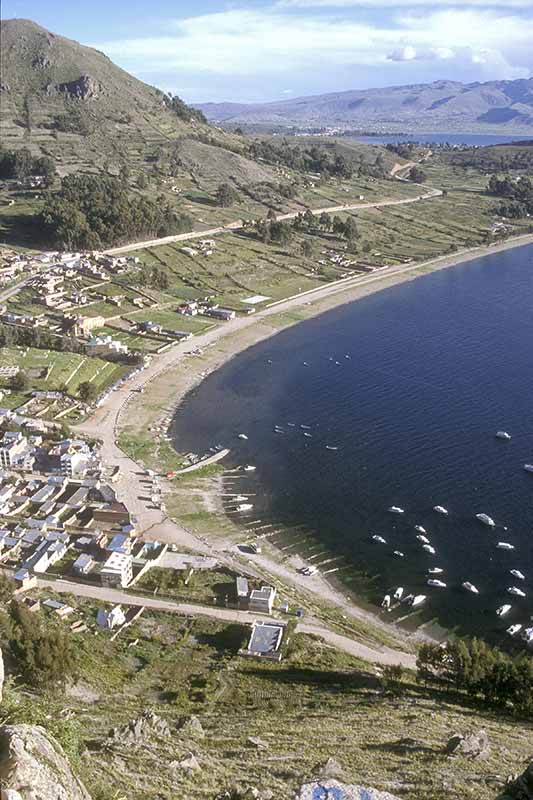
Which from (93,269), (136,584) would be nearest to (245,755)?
(136,584)

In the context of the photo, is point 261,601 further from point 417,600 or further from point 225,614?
point 417,600

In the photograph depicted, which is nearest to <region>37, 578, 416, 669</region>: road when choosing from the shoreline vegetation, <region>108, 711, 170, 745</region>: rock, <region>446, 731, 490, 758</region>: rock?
the shoreline vegetation

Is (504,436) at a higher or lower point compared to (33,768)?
lower

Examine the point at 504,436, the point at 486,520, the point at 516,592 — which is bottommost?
the point at 516,592

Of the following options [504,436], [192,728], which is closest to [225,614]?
[192,728]

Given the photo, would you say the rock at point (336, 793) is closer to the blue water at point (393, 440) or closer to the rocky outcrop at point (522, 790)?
the rocky outcrop at point (522, 790)

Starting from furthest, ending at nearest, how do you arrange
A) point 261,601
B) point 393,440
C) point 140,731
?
point 393,440, point 261,601, point 140,731
